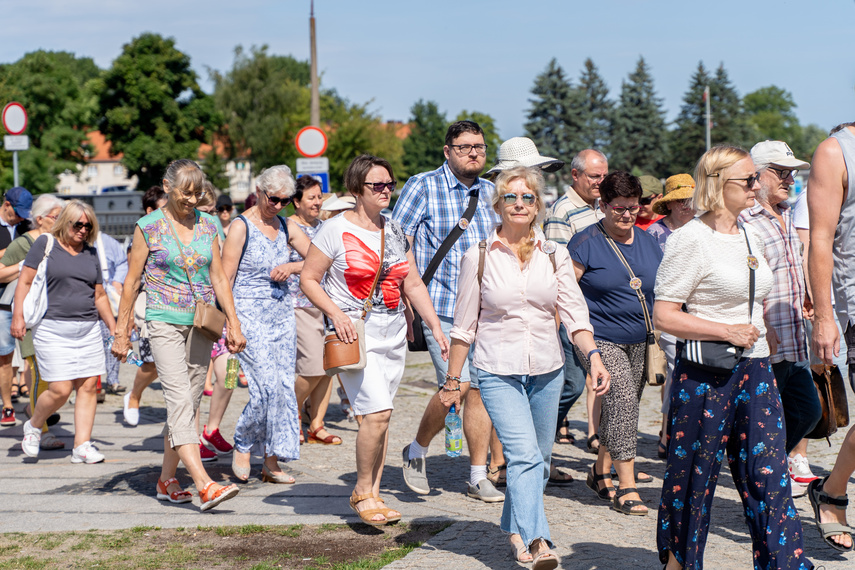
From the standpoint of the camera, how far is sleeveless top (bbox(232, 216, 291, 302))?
6.74 meters

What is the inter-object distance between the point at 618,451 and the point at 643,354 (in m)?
0.68

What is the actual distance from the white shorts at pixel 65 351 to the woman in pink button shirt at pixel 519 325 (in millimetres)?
3743

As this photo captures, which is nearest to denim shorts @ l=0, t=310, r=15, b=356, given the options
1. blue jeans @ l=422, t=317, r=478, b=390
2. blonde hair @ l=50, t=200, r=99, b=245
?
blonde hair @ l=50, t=200, r=99, b=245

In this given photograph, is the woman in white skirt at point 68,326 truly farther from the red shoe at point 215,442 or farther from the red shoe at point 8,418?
the red shoe at point 8,418

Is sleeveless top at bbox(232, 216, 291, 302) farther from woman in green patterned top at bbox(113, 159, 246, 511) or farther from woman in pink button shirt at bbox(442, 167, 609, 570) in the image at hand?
woman in pink button shirt at bbox(442, 167, 609, 570)

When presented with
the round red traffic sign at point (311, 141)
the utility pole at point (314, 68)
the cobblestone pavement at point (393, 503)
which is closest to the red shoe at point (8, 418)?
the cobblestone pavement at point (393, 503)

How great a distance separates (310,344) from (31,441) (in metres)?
2.28

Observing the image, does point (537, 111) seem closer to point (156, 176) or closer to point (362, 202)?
point (156, 176)

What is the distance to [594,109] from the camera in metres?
96.2

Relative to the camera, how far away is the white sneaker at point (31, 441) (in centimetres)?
754

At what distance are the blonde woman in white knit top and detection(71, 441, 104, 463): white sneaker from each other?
4.74 meters

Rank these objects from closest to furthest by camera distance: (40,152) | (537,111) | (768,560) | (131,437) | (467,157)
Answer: (768,560)
(467,157)
(131,437)
(40,152)
(537,111)

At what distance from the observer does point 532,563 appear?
4387 millimetres

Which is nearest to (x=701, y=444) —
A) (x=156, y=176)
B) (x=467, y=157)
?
(x=467, y=157)
